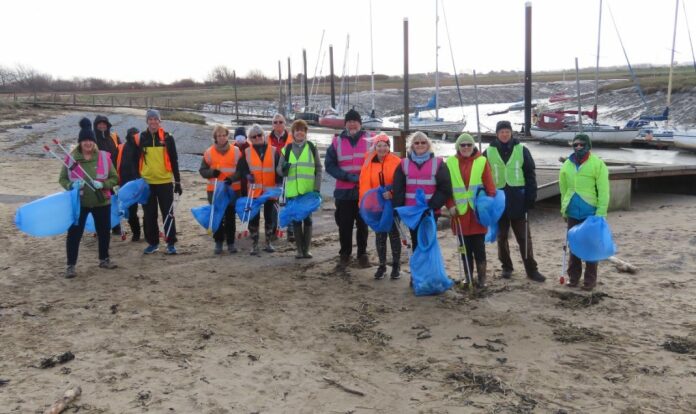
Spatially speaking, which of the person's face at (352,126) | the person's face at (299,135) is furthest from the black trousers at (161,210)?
the person's face at (352,126)

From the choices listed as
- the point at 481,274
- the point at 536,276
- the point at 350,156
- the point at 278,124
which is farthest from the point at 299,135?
the point at 536,276

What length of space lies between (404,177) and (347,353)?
209 cm

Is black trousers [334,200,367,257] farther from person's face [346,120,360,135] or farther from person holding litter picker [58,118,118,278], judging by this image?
person holding litter picker [58,118,118,278]

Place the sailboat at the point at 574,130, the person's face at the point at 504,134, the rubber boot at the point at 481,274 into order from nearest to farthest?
the rubber boot at the point at 481,274 → the person's face at the point at 504,134 → the sailboat at the point at 574,130

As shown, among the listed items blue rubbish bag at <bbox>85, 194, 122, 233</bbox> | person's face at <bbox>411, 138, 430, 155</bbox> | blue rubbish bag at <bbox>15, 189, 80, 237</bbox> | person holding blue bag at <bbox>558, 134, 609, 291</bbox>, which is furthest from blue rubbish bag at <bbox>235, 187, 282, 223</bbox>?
person holding blue bag at <bbox>558, 134, 609, 291</bbox>

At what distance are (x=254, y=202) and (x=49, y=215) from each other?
227 centimetres

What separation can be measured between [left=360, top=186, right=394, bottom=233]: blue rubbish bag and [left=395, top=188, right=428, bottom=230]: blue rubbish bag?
317 mm

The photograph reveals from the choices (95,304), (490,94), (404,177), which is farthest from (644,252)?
(490,94)

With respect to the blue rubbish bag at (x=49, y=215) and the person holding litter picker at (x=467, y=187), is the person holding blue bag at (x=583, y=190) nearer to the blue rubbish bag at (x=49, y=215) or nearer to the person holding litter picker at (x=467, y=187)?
the person holding litter picker at (x=467, y=187)

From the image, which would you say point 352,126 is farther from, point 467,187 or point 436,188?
point 467,187

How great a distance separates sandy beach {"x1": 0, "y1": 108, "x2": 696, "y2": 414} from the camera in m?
3.98

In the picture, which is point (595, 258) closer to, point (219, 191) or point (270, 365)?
point (270, 365)

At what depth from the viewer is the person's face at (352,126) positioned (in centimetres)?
674

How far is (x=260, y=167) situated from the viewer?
7621 mm
